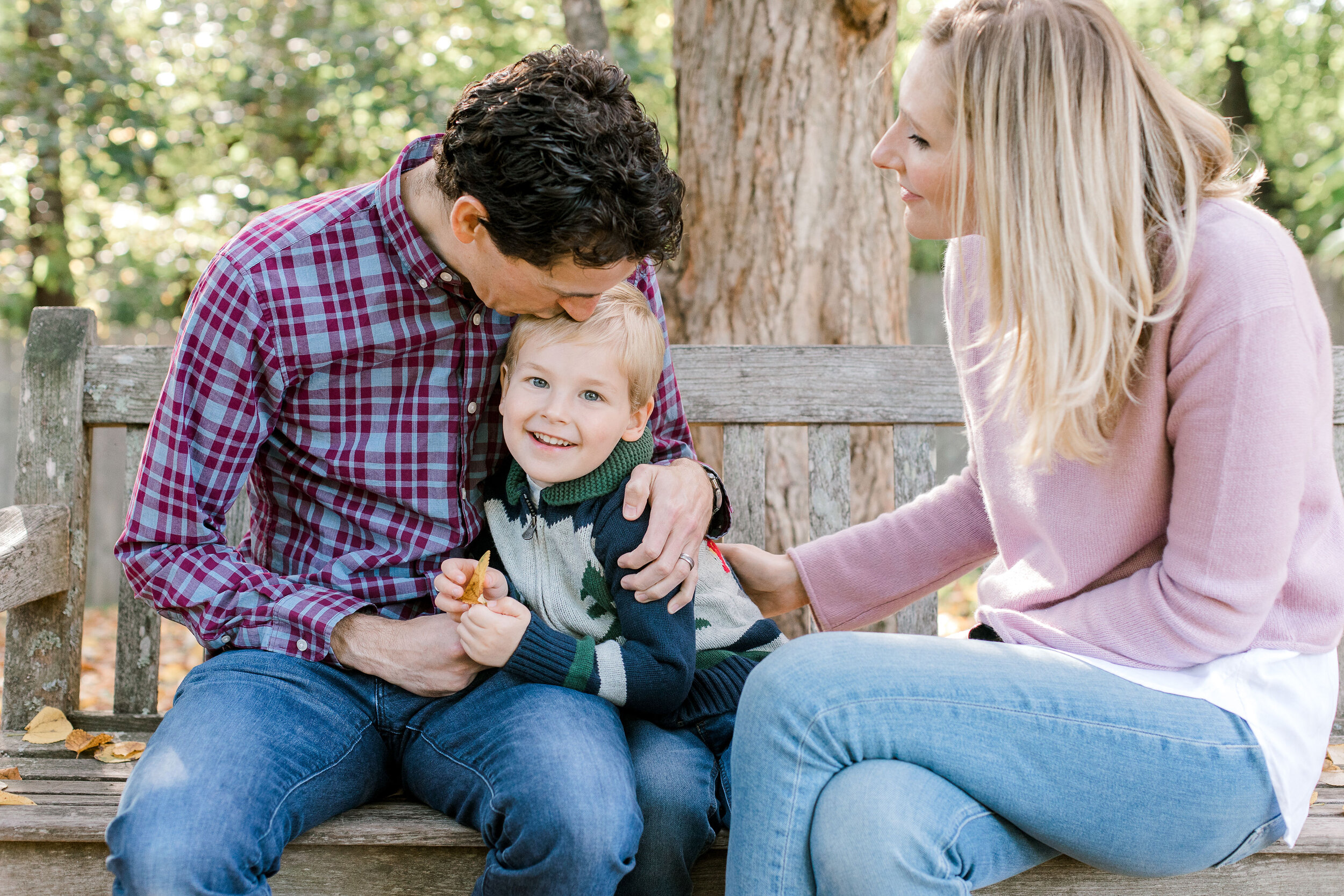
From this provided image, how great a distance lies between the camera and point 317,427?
200cm

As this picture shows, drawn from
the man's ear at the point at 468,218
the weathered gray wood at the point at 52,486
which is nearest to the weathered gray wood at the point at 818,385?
the weathered gray wood at the point at 52,486

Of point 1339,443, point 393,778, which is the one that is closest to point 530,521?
point 393,778

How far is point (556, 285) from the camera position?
186 cm

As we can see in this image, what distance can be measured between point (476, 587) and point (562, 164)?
725 mm

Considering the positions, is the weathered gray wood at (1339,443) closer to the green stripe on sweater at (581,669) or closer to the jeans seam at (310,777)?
the green stripe on sweater at (581,669)

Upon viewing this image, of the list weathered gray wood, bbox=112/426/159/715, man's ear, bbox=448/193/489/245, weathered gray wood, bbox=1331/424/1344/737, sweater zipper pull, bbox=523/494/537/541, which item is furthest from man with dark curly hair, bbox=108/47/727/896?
weathered gray wood, bbox=1331/424/1344/737

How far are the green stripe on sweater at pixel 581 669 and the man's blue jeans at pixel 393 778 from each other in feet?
0.09

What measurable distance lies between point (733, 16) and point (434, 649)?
211 cm

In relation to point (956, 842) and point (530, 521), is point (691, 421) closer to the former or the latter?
point (530, 521)

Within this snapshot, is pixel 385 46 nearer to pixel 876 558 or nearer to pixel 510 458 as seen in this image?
pixel 510 458

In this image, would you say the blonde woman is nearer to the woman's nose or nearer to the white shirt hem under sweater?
the white shirt hem under sweater

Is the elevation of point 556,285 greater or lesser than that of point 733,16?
lesser

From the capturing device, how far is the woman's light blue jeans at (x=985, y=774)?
152 centimetres

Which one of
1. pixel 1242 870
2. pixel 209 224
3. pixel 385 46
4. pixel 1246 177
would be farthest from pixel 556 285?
pixel 209 224
